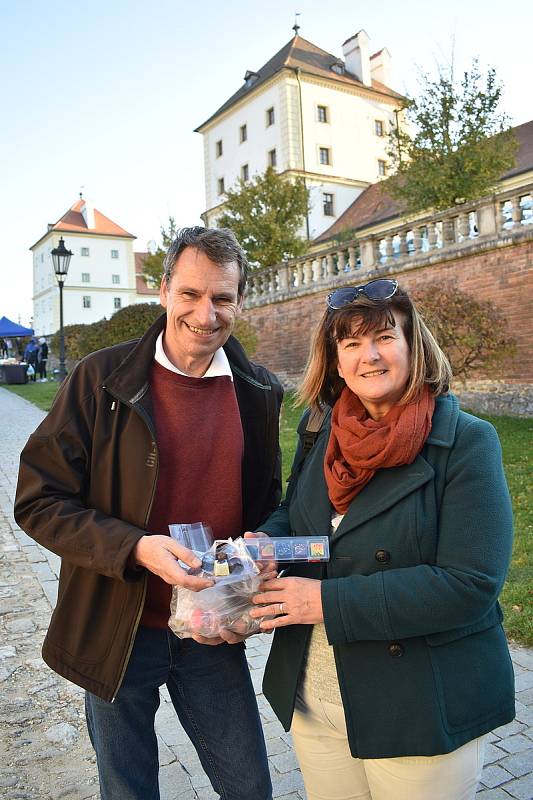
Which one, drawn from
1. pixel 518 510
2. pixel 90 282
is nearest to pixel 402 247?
pixel 518 510

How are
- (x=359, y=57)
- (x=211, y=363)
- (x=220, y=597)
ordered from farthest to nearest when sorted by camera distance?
(x=359, y=57)
(x=211, y=363)
(x=220, y=597)

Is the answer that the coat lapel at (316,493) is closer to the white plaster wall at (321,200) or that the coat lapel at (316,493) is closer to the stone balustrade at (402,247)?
the stone balustrade at (402,247)

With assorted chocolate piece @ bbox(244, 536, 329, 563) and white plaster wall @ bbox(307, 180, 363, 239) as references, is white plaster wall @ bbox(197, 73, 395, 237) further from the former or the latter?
assorted chocolate piece @ bbox(244, 536, 329, 563)

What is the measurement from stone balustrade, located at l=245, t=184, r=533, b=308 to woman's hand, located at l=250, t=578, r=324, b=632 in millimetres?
13703

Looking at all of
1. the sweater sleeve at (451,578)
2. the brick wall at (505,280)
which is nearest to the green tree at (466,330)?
the brick wall at (505,280)

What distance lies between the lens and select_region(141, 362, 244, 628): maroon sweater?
2209 mm

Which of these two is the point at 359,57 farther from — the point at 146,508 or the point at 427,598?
the point at 427,598

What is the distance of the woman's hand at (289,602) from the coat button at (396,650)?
211 millimetres

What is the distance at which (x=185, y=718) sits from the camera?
2.34 metres

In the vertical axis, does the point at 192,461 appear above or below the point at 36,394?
above

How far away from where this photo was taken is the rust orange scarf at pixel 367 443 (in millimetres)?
1846

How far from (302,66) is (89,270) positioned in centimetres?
3772

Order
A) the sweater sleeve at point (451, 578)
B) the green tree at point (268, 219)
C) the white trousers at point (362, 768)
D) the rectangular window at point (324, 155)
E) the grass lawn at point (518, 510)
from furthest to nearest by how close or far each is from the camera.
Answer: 1. the rectangular window at point (324, 155)
2. the green tree at point (268, 219)
3. the grass lawn at point (518, 510)
4. the white trousers at point (362, 768)
5. the sweater sleeve at point (451, 578)

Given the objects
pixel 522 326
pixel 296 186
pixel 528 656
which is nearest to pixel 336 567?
pixel 528 656
